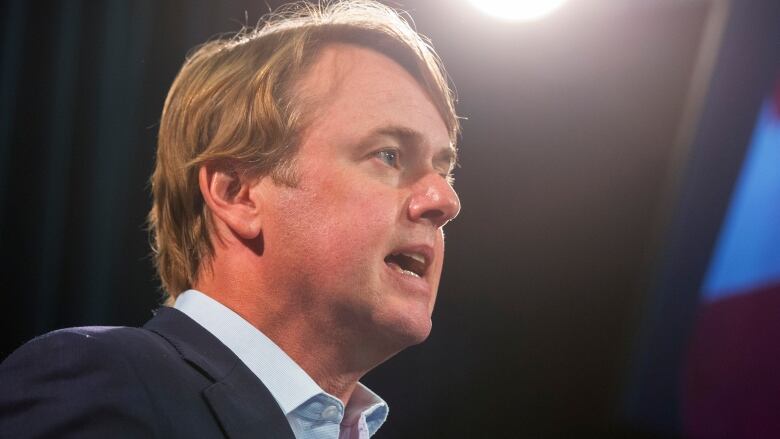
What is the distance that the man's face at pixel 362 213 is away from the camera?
1437 millimetres

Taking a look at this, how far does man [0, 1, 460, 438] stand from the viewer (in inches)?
47.8

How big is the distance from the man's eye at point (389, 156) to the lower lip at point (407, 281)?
197mm

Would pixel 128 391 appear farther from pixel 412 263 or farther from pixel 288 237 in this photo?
pixel 412 263

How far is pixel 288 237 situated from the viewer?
4.82ft

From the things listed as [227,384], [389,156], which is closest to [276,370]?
[227,384]

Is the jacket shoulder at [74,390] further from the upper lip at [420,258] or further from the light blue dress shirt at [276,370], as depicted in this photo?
the upper lip at [420,258]

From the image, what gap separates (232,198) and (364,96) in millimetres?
318

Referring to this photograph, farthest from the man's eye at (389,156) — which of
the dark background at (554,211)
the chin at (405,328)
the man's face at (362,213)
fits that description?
the dark background at (554,211)

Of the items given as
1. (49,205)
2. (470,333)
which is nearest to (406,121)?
(49,205)

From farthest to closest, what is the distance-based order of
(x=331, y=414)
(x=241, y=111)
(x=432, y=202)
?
(x=241, y=111)
(x=432, y=202)
(x=331, y=414)

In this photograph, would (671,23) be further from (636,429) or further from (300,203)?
(300,203)

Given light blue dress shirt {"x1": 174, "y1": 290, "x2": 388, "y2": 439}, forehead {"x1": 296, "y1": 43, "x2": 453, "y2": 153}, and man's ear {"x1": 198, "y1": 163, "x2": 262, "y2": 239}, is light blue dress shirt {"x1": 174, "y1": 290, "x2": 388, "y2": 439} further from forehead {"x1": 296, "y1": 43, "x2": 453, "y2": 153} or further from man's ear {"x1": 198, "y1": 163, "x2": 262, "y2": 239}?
forehead {"x1": 296, "y1": 43, "x2": 453, "y2": 153}

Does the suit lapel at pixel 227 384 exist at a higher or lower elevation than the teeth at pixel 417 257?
lower

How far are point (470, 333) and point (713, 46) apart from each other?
3.85 feet
